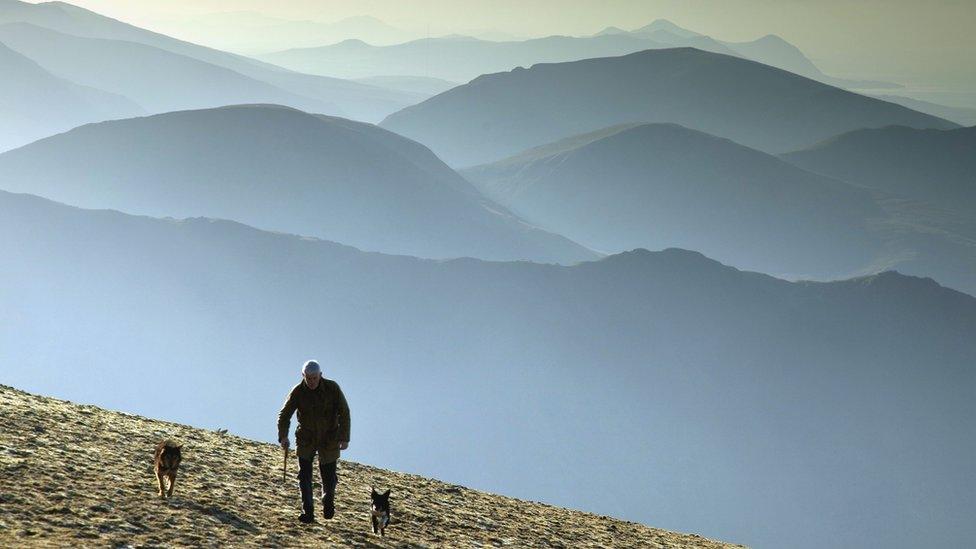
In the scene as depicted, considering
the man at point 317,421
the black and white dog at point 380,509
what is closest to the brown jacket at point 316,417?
the man at point 317,421

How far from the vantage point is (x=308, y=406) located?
13312mm

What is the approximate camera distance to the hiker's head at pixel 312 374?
12.9m

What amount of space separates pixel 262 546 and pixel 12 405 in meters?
8.89

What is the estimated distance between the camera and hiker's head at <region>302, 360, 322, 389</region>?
12922 mm

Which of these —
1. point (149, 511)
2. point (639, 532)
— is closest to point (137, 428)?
point (149, 511)

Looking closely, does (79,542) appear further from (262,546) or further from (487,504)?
(487,504)

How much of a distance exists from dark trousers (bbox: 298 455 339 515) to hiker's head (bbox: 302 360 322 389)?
1.06 meters

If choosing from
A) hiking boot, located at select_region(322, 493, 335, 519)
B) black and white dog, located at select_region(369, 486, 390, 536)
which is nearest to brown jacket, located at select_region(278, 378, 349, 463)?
hiking boot, located at select_region(322, 493, 335, 519)

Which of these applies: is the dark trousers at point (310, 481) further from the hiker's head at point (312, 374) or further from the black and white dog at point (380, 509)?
the hiker's head at point (312, 374)

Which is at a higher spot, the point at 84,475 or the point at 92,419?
the point at 92,419

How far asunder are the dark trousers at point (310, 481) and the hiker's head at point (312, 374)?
1.06 m

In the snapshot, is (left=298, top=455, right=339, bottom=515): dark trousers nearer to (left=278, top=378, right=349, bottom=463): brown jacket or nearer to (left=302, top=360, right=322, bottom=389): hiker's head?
(left=278, top=378, right=349, bottom=463): brown jacket

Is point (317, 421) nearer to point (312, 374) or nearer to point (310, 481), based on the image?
point (312, 374)

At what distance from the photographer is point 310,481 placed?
13.7 meters
